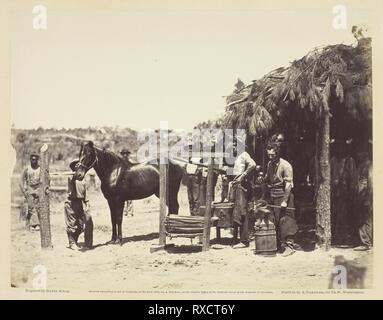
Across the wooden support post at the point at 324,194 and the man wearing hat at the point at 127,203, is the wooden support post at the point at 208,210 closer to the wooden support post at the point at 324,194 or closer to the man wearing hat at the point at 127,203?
the man wearing hat at the point at 127,203

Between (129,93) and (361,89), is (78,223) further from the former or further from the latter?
(361,89)

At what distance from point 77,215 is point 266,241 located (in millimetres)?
2019

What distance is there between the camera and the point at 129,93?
22.7ft

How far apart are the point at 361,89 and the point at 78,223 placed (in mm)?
3278

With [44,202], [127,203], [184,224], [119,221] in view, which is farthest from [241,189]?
[44,202]

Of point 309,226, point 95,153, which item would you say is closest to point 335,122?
point 309,226

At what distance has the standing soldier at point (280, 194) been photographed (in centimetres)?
699

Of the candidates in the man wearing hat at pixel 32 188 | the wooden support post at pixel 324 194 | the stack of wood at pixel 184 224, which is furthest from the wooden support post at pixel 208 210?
the man wearing hat at pixel 32 188

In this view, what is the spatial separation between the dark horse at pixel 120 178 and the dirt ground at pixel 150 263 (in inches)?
3.2

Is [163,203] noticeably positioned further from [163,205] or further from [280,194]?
[280,194]

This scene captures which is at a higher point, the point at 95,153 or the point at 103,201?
the point at 95,153

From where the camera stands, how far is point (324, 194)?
6.94 meters

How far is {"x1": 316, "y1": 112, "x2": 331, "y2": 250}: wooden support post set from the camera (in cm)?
694

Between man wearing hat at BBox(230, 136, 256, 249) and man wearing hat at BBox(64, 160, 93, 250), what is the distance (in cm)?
155
